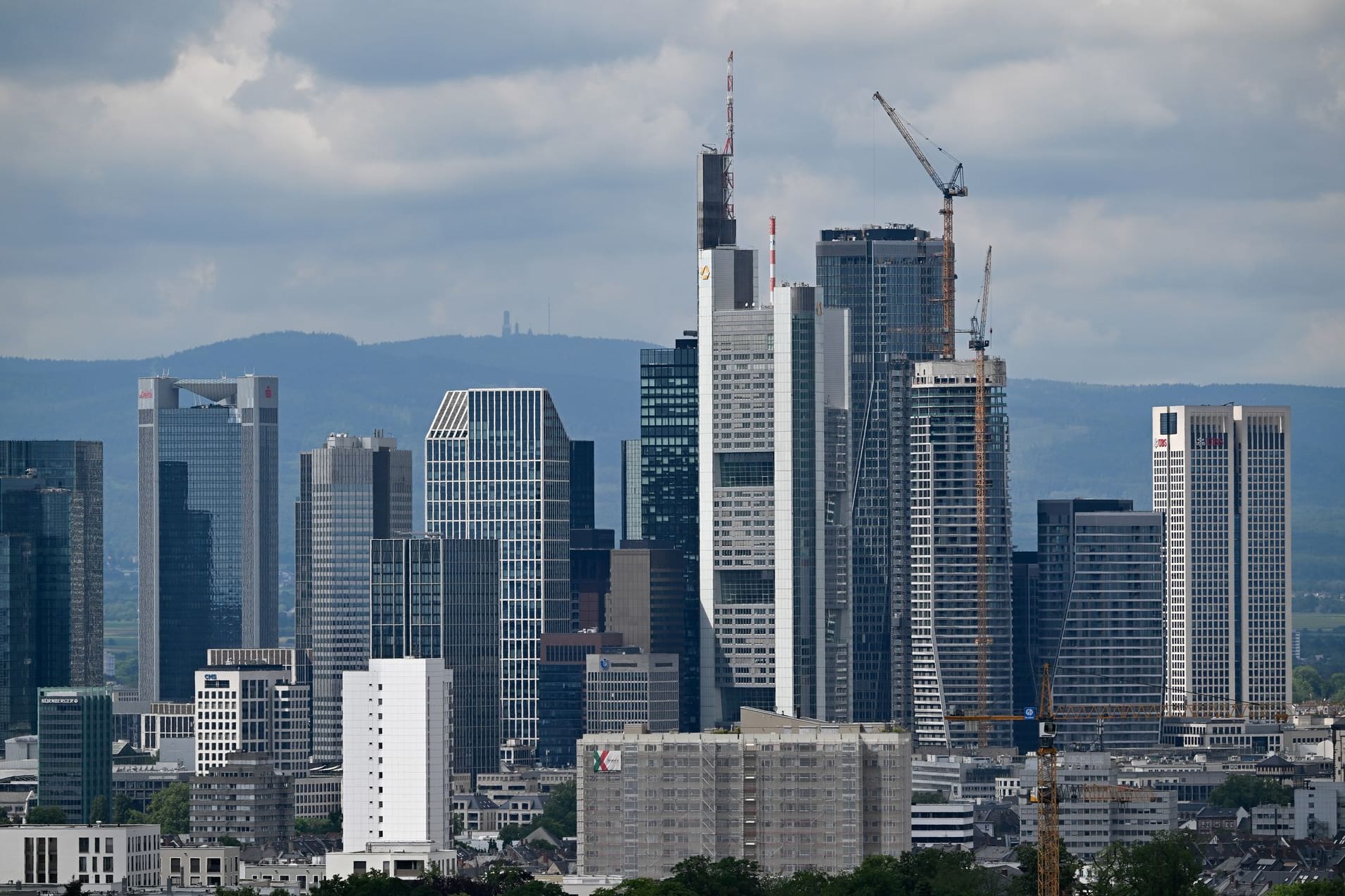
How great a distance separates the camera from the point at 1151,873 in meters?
176

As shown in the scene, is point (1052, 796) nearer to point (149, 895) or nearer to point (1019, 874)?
point (1019, 874)

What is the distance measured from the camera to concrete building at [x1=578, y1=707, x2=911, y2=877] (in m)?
183

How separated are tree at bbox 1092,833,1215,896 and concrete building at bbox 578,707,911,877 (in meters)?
11.6

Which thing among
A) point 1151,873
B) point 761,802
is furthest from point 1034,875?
point 761,802

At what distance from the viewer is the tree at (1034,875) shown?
176 m

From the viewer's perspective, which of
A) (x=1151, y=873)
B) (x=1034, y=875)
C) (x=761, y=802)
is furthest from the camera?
(x=761, y=802)

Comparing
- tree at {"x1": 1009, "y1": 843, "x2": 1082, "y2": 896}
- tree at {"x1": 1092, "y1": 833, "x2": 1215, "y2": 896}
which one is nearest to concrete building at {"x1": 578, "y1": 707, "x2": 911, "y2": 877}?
tree at {"x1": 1009, "y1": 843, "x2": 1082, "y2": 896}

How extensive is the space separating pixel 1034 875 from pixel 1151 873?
26.2 ft

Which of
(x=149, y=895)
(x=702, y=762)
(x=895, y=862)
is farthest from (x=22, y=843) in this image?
(x=895, y=862)

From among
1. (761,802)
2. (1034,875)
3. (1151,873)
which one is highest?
(761,802)

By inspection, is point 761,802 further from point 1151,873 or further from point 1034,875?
point 1151,873

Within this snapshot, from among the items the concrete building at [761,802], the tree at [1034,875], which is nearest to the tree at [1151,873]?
the tree at [1034,875]

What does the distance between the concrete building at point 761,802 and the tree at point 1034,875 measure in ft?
22.8

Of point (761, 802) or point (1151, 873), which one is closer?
point (1151, 873)
